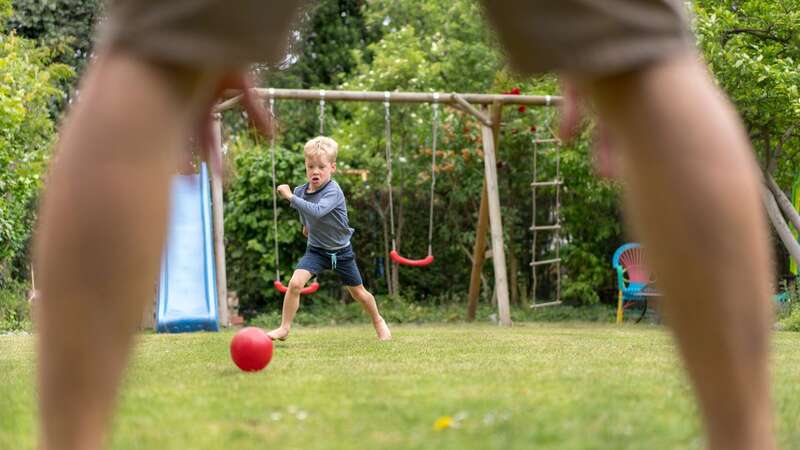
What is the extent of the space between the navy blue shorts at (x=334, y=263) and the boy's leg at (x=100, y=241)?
19.6ft

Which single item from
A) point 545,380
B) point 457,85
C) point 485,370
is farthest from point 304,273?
point 457,85

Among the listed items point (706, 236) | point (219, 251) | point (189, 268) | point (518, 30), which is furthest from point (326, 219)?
point (706, 236)

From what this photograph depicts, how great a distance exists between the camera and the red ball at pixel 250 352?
152 inches

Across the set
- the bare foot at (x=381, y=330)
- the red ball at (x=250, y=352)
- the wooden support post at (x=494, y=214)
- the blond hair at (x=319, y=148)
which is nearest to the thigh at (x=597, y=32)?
the red ball at (x=250, y=352)

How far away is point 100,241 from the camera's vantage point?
1131 mm

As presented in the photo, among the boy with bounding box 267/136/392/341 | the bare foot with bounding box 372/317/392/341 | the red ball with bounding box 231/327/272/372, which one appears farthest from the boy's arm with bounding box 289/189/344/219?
the red ball with bounding box 231/327/272/372

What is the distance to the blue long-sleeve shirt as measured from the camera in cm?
723

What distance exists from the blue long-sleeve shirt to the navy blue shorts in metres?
0.04

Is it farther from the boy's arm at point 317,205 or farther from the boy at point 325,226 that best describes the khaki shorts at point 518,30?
the boy's arm at point 317,205

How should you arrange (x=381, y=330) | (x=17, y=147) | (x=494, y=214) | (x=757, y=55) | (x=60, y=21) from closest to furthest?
(x=381, y=330) < (x=17, y=147) < (x=757, y=55) < (x=494, y=214) < (x=60, y=21)

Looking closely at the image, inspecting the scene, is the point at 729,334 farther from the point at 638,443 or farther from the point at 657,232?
the point at 638,443

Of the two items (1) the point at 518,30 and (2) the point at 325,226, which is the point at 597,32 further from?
(2) the point at 325,226

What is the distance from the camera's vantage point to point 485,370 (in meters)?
3.45

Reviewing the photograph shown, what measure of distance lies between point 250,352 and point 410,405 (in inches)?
64.5
